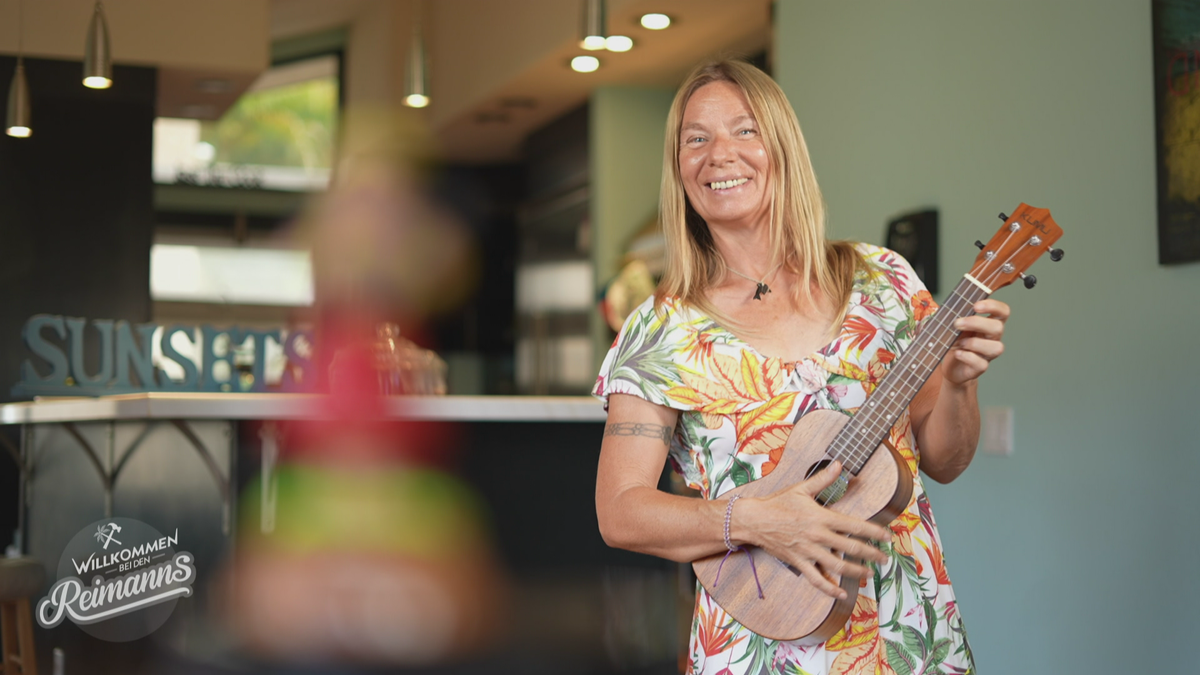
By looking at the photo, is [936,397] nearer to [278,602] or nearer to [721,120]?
Result: [721,120]

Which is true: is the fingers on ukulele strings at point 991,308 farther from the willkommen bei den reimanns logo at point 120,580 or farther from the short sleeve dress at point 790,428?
the willkommen bei den reimanns logo at point 120,580

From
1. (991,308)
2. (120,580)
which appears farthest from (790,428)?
(120,580)

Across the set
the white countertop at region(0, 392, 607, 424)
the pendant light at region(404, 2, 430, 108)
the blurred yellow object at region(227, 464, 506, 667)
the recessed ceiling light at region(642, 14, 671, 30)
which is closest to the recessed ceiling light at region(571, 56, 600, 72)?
the recessed ceiling light at region(642, 14, 671, 30)

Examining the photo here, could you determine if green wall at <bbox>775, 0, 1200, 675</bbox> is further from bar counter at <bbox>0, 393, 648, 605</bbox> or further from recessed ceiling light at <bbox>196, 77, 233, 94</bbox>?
recessed ceiling light at <bbox>196, 77, 233, 94</bbox>

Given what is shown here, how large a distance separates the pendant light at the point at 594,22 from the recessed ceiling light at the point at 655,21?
927mm

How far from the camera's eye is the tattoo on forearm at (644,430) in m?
1.31

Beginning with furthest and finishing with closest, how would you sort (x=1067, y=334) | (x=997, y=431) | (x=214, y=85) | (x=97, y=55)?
(x=214, y=85)
(x=97, y=55)
(x=997, y=431)
(x=1067, y=334)

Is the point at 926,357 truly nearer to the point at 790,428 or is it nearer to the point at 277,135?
the point at 790,428

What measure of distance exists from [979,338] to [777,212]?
0.30m

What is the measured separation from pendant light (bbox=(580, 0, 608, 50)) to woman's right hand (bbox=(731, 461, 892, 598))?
246 cm

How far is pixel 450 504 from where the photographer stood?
3338 millimetres

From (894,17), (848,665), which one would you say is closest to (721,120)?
(848,665)

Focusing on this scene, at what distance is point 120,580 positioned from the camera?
2.99 m

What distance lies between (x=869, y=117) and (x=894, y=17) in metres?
0.26
